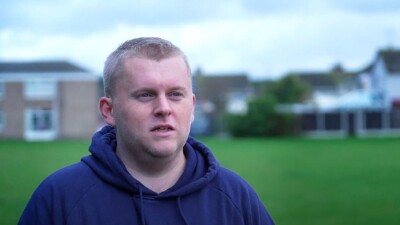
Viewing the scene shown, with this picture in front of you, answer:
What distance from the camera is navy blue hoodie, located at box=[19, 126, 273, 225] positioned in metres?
1.67

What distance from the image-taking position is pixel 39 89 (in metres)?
38.4

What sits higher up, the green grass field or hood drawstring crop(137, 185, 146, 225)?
hood drawstring crop(137, 185, 146, 225)

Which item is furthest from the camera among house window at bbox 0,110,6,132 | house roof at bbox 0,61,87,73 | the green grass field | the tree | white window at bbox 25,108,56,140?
the tree

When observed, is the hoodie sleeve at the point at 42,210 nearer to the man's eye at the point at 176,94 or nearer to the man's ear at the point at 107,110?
the man's ear at the point at 107,110

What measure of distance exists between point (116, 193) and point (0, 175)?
42.8ft

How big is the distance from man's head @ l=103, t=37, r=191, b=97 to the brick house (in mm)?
32619

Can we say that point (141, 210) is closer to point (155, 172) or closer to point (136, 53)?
point (155, 172)

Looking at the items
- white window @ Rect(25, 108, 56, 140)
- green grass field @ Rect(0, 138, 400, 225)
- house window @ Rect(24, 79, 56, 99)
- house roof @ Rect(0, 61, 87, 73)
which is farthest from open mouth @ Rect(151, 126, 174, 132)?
house window @ Rect(24, 79, 56, 99)

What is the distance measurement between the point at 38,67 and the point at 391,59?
25.6 metres

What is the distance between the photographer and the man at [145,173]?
1.67 meters

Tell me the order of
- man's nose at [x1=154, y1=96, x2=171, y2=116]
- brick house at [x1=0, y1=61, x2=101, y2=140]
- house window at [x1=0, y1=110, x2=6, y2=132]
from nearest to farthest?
man's nose at [x1=154, y1=96, x2=171, y2=116] → house window at [x1=0, y1=110, x2=6, y2=132] → brick house at [x1=0, y1=61, x2=101, y2=140]

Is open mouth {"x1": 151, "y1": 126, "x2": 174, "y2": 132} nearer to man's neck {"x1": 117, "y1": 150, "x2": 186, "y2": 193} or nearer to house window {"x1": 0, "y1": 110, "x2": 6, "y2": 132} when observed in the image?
man's neck {"x1": 117, "y1": 150, "x2": 186, "y2": 193}

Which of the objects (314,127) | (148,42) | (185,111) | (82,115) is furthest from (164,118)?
(314,127)

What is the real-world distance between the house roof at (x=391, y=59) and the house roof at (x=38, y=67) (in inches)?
865
